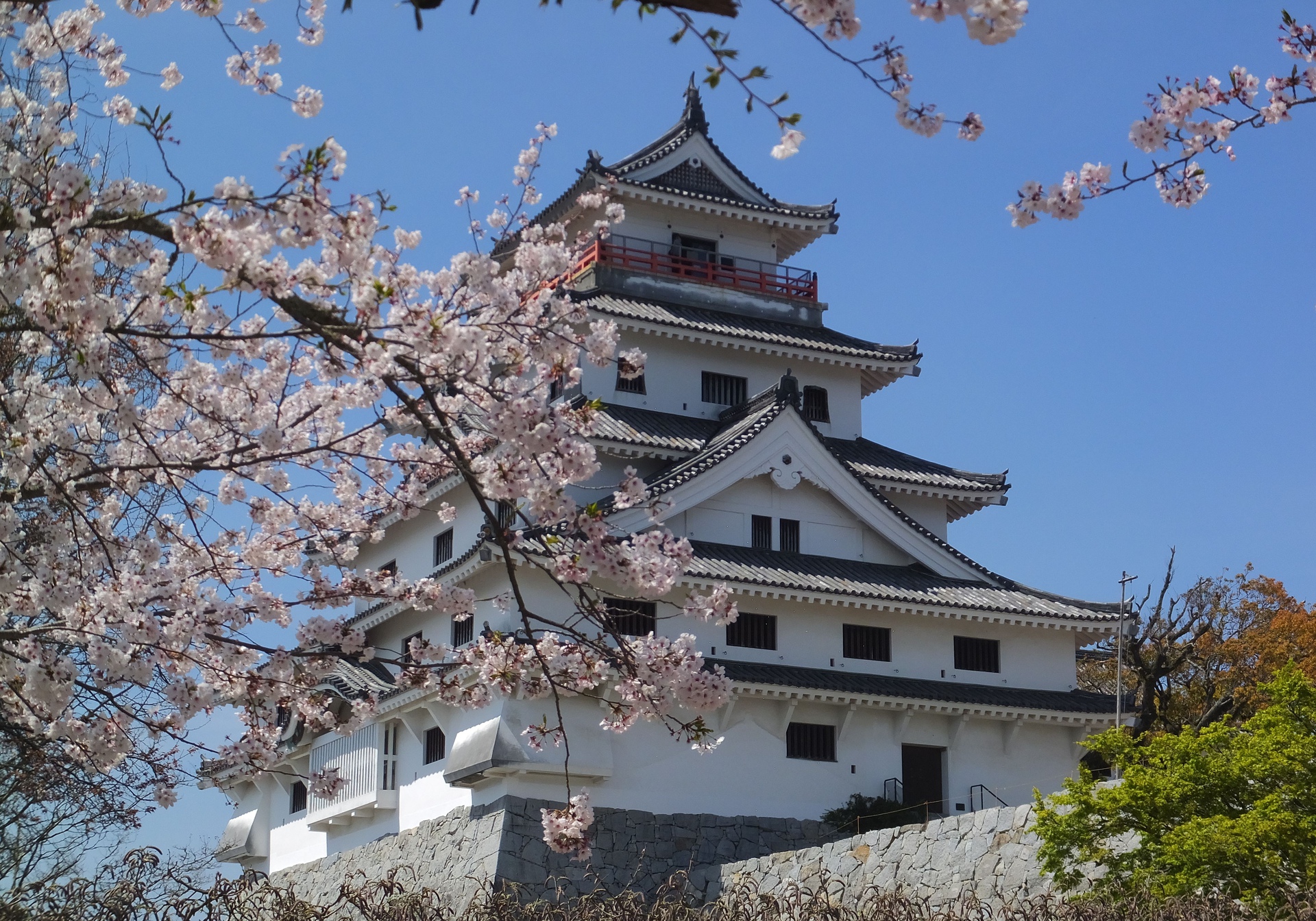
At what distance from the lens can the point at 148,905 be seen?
8398 mm

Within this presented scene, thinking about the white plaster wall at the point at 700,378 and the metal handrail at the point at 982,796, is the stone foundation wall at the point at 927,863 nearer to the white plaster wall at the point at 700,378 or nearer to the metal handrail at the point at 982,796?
the metal handrail at the point at 982,796

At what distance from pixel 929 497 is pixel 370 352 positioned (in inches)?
871

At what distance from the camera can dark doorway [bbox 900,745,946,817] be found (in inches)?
912

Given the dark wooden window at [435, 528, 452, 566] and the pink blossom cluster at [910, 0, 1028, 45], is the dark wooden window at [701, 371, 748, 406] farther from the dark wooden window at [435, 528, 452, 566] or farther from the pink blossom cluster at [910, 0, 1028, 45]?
the pink blossom cluster at [910, 0, 1028, 45]

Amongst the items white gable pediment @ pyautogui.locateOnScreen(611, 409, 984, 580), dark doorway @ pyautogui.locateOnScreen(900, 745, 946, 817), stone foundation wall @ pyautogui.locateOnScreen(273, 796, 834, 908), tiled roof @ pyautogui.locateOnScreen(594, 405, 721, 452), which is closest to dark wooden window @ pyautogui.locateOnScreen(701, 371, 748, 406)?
tiled roof @ pyautogui.locateOnScreen(594, 405, 721, 452)

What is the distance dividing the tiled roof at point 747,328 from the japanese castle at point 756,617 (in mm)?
69

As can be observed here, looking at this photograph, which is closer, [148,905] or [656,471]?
[148,905]

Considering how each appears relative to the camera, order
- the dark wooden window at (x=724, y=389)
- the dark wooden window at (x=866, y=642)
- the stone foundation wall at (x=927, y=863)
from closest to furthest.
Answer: the stone foundation wall at (x=927, y=863), the dark wooden window at (x=866, y=642), the dark wooden window at (x=724, y=389)

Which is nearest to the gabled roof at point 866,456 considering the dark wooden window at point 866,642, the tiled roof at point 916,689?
the dark wooden window at point 866,642

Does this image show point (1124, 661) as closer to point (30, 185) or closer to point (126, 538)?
point (126, 538)

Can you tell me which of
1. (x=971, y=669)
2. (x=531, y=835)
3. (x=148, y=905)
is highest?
(x=971, y=669)

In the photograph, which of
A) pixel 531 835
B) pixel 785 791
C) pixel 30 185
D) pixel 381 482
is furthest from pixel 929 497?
pixel 30 185

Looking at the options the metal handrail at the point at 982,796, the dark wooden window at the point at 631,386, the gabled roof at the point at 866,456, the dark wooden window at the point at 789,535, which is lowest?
the metal handrail at the point at 982,796

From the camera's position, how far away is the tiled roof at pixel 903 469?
26500mm
